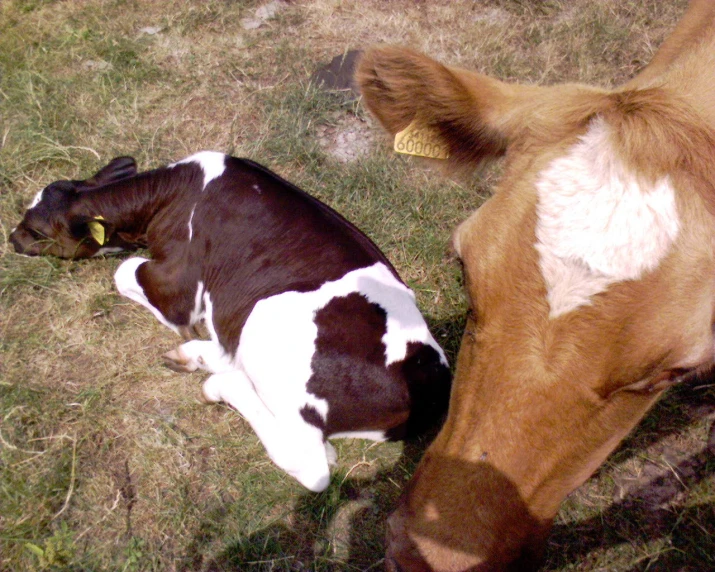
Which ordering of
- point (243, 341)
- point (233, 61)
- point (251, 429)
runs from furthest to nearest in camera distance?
point (233, 61), point (251, 429), point (243, 341)

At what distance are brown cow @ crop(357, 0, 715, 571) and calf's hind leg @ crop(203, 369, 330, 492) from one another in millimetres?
1148

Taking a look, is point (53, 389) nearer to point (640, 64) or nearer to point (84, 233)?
point (84, 233)

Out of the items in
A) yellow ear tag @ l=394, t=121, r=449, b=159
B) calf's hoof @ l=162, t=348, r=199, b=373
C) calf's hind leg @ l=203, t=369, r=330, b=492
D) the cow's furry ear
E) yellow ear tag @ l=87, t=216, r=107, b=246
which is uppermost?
yellow ear tag @ l=394, t=121, r=449, b=159

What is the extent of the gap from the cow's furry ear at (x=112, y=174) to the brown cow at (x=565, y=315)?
292 cm

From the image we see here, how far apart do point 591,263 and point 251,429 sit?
2376mm

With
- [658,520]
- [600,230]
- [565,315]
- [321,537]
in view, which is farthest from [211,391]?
[658,520]

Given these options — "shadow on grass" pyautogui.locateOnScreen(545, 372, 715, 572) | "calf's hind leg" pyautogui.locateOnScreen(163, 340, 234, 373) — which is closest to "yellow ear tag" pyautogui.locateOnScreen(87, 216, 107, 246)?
"calf's hind leg" pyautogui.locateOnScreen(163, 340, 234, 373)

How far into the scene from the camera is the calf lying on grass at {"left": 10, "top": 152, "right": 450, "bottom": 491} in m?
2.73

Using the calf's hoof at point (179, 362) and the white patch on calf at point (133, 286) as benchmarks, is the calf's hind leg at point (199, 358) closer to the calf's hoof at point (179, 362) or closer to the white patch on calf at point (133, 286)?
the calf's hoof at point (179, 362)

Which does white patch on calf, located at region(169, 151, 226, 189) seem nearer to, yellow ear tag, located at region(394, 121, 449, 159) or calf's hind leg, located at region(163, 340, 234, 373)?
calf's hind leg, located at region(163, 340, 234, 373)

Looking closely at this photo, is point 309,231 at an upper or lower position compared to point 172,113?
upper

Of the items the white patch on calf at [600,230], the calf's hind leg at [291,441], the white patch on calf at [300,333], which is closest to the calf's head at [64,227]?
the white patch on calf at [300,333]

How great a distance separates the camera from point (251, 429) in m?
3.25

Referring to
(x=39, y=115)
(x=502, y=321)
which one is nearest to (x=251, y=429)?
(x=502, y=321)
